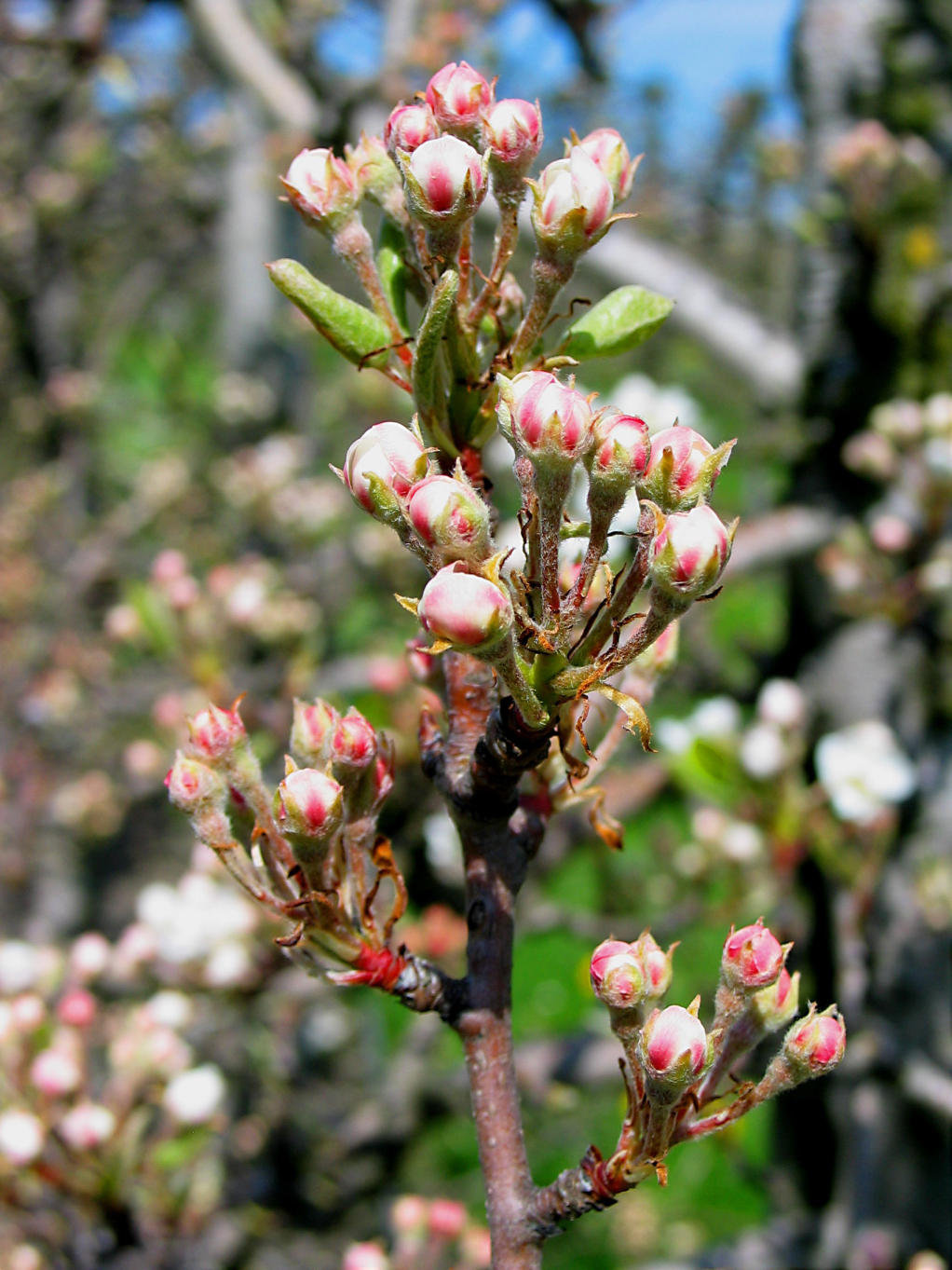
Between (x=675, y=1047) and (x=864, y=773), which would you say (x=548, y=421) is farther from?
(x=864, y=773)

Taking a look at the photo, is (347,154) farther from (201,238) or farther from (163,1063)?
(201,238)

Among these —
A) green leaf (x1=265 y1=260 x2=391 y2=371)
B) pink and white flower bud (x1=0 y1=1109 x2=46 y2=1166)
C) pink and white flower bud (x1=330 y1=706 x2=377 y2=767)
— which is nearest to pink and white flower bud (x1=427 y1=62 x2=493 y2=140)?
green leaf (x1=265 y1=260 x2=391 y2=371)

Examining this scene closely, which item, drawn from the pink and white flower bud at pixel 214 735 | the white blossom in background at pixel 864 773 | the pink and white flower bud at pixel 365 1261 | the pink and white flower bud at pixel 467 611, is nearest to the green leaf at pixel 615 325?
the pink and white flower bud at pixel 467 611

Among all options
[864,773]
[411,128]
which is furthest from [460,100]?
[864,773]

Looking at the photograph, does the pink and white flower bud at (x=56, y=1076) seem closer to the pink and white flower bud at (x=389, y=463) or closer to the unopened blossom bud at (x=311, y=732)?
the unopened blossom bud at (x=311, y=732)

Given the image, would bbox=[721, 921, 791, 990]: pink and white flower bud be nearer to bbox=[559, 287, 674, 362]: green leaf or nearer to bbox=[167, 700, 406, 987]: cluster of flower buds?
bbox=[167, 700, 406, 987]: cluster of flower buds

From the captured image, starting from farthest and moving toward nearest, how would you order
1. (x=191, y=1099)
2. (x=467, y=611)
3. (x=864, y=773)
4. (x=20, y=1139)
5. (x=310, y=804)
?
1. (x=864, y=773)
2. (x=191, y=1099)
3. (x=20, y=1139)
4. (x=310, y=804)
5. (x=467, y=611)

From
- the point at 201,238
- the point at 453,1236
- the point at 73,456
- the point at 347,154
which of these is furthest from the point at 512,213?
the point at 201,238
